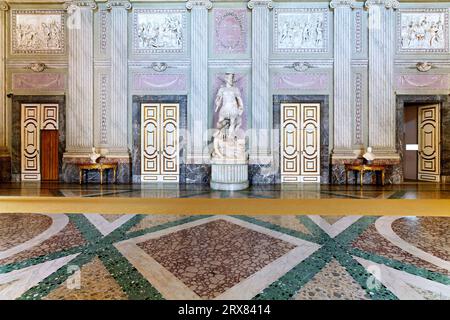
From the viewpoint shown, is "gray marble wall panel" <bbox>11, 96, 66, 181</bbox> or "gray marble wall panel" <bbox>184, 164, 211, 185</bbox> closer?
"gray marble wall panel" <bbox>184, 164, 211, 185</bbox>

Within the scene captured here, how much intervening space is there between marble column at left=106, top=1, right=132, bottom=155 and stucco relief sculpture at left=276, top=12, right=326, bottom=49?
4.76m

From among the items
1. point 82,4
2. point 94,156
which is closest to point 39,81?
point 82,4

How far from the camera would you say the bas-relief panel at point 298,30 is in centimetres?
787

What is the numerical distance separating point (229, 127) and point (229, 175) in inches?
51.8

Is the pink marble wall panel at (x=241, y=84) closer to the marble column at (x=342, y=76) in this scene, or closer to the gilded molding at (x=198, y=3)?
the gilded molding at (x=198, y=3)

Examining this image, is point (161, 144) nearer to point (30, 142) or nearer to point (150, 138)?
point (150, 138)

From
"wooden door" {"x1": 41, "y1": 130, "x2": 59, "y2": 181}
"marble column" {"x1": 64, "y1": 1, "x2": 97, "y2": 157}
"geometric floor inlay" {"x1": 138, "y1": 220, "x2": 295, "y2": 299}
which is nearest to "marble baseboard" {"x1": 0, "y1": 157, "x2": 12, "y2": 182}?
"wooden door" {"x1": 41, "y1": 130, "x2": 59, "y2": 181}

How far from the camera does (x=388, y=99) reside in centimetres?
771

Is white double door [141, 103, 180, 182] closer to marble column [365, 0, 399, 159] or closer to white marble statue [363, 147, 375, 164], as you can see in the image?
white marble statue [363, 147, 375, 164]

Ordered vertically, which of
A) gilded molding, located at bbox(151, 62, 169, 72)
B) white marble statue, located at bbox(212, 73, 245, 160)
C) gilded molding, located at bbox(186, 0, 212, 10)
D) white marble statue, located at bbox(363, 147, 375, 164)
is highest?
gilded molding, located at bbox(186, 0, 212, 10)

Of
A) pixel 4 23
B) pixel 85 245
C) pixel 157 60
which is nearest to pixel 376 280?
pixel 85 245

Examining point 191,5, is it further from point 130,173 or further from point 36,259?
point 36,259

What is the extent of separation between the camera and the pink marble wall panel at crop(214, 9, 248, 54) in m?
7.89

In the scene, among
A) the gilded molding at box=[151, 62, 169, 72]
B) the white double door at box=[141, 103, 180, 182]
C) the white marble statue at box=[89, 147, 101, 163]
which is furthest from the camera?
the white double door at box=[141, 103, 180, 182]
